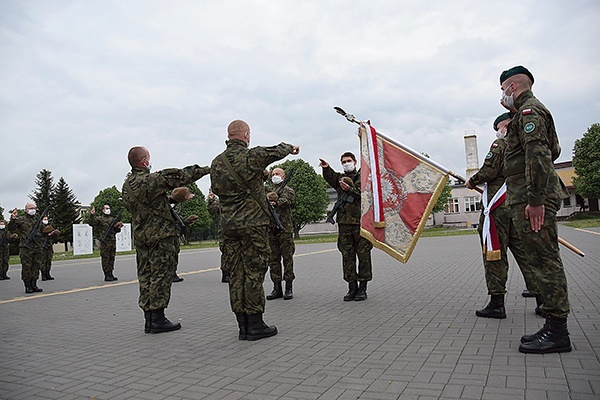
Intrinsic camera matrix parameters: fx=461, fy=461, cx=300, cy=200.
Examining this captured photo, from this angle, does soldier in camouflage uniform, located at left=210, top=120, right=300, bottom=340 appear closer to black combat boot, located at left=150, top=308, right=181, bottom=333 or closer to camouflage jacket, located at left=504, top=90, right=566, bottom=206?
black combat boot, located at left=150, top=308, right=181, bottom=333

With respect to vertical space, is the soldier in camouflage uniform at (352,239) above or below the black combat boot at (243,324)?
above

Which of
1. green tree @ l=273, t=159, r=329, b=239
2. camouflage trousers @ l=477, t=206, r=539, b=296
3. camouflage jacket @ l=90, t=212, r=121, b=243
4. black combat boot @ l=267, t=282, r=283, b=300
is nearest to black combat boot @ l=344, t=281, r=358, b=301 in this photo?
black combat boot @ l=267, t=282, r=283, b=300

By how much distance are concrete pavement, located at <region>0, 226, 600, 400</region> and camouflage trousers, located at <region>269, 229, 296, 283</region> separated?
1.78ft

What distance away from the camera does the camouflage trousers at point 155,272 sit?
5902 millimetres

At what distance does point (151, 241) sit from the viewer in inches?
234

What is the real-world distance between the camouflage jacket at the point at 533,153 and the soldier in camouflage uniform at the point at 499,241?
1.09m

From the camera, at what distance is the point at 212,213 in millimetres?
10516

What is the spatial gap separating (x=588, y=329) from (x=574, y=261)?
7383 mm

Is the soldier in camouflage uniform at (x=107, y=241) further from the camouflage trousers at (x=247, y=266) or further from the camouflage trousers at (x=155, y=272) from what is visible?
the camouflage trousers at (x=247, y=266)

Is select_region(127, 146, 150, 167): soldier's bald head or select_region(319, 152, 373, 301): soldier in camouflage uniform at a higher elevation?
select_region(127, 146, 150, 167): soldier's bald head

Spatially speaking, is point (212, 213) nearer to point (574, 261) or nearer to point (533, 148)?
point (533, 148)

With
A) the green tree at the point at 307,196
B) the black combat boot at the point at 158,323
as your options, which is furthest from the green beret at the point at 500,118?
the green tree at the point at 307,196

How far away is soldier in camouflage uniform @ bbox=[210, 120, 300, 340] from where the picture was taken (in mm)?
5250

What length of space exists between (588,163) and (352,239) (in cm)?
5957
